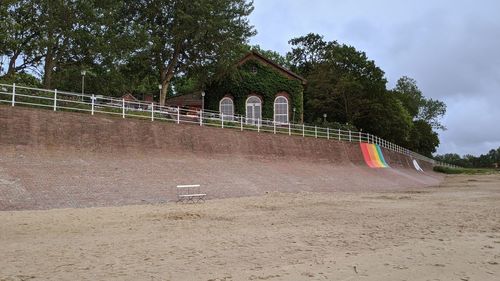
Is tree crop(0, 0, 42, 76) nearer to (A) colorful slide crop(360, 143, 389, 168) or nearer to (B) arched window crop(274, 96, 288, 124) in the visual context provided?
(B) arched window crop(274, 96, 288, 124)

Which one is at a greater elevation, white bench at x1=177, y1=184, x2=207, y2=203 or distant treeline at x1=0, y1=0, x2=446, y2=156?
distant treeline at x1=0, y1=0, x2=446, y2=156

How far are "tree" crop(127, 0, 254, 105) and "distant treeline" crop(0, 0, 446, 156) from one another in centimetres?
8

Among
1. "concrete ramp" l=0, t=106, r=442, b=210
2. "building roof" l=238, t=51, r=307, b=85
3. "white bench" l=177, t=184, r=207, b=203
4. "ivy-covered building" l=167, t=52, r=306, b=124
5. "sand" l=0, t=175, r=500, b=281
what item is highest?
"building roof" l=238, t=51, r=307, b=85

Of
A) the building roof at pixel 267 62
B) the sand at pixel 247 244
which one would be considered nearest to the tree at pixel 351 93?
the building roof at pixel 267 62

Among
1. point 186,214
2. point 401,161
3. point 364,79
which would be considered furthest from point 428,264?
point 364,79

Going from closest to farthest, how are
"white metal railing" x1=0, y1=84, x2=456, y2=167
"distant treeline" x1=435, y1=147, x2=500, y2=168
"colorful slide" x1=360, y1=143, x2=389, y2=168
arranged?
1. "white metal railing" x1=0, y1=84, x2=456, y2=167
2. "colorful slide" x1=360, y1=143, x2=389, y2=168
3. "distant treeline" x1=435, y1=147, x2=500, y2=168

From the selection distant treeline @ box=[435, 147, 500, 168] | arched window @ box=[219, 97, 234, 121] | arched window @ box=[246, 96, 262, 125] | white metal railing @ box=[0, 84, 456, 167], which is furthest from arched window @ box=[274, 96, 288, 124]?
distant treeline @ box=[435, 147, 500, 168]

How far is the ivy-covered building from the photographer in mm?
45156

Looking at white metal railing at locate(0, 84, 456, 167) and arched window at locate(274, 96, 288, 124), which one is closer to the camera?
white metal railing at locate(0, 84, 456, 167)

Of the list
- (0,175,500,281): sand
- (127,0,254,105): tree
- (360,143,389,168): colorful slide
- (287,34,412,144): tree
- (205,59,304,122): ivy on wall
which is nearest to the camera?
(0,175,500,281): sand

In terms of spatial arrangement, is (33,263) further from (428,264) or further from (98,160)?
Answer: (98,160)

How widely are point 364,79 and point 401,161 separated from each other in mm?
10916

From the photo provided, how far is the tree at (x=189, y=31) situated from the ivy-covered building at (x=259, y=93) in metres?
4.78

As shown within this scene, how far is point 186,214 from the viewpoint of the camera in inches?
549
